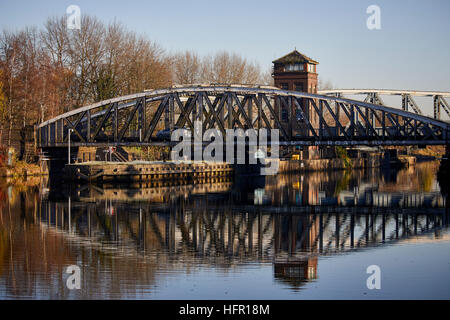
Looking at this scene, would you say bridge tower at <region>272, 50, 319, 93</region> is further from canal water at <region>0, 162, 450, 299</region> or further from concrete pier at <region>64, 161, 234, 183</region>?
canal water at <region>0, 162, 450, 299</region>

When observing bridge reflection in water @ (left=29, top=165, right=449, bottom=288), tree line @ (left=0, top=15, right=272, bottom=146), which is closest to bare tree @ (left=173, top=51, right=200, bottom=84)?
tree line @ (left=0, top=15, right=272, bottom=146)

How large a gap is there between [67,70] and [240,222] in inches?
1956

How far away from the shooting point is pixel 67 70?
266ft

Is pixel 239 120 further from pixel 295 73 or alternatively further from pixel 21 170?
pixel 295 73

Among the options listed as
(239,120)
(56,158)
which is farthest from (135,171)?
(56,158)

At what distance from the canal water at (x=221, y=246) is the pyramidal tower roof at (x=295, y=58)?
5026 centimetres

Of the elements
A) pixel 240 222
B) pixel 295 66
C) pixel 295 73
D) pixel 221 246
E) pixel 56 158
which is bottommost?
pixel 221 246

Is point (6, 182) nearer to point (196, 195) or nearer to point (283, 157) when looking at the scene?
point (196, 195)

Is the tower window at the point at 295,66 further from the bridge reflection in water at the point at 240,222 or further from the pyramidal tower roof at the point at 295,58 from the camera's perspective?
the bridge reflection in water at the point at 240,222

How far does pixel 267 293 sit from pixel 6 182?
45622mm

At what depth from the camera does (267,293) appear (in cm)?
2064

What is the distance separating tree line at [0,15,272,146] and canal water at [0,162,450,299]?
23.8 meters

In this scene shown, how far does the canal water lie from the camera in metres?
21.3
